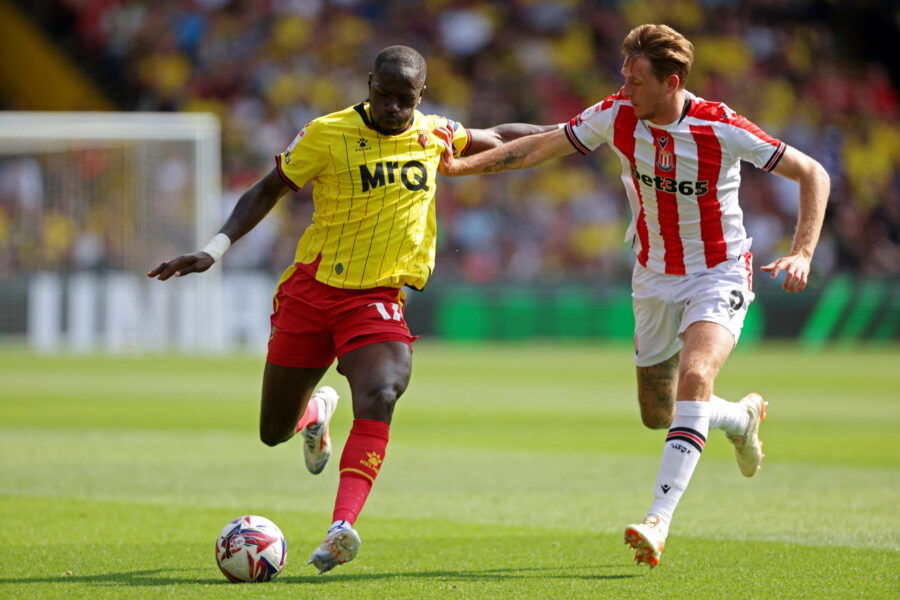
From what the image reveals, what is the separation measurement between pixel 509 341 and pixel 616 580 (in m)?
19.0

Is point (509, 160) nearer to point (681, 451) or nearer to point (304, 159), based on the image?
point (304, 159)

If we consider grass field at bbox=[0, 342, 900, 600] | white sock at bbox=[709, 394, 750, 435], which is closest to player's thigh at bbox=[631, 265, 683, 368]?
white sock at bbox=[709, 394, 750, 435]

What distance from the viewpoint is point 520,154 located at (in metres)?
7.01

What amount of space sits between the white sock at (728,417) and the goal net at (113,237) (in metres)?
17.0

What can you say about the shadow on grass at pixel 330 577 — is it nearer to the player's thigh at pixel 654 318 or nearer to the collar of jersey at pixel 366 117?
the player's thigh at pixel 654 318

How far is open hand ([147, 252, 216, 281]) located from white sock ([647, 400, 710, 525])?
2252 mm

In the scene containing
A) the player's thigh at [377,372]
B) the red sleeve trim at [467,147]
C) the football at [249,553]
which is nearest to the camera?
the football at [249,553]

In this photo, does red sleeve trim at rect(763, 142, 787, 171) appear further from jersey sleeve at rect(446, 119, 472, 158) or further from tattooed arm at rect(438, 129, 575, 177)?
→ jersey sleeve at rect(446, 119, 472, 158)

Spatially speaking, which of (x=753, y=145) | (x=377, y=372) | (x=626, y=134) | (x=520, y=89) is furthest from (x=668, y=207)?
(x=520, y=89)

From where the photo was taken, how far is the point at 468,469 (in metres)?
10.1

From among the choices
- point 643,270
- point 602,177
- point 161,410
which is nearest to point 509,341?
point 602,177

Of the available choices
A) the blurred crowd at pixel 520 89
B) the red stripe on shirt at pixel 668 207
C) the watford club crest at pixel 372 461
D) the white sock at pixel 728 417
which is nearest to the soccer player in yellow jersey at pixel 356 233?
the watford club crest at pixel 372 461

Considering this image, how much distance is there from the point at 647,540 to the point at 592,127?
2.22 m

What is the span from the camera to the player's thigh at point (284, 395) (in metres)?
6.67
